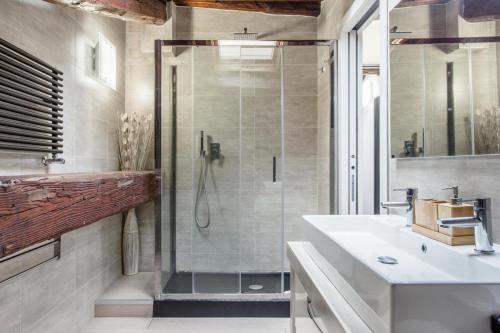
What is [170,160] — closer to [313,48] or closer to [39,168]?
[39,168]

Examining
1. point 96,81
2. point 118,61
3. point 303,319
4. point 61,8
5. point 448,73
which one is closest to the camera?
point 448,73

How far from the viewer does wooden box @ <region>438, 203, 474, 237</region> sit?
948mm

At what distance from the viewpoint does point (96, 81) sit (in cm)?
243

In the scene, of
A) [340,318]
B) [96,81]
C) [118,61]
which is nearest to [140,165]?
[96,81]

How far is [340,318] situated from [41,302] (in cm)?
173

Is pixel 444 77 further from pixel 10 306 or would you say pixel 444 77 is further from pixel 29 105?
pixel 10 306

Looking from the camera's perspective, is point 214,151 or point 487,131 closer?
point 487,131

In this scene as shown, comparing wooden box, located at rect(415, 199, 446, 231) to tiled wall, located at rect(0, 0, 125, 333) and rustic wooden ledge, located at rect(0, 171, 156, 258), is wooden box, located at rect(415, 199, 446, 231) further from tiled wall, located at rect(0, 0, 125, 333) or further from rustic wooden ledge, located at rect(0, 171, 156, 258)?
tiled wall, located at rect(0, 0, 125, 333)

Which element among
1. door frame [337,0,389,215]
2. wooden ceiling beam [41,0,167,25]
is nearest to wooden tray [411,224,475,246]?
door frame [337,0,389,215]

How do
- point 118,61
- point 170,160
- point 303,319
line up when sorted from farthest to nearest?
point 118,61, point 170,160, point 303,319

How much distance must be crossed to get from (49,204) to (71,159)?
0.81 metres

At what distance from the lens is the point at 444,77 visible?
125cm

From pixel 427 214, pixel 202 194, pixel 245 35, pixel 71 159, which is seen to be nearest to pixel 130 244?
pixel 202 194

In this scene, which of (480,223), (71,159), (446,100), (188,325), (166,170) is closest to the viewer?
(480,223)
